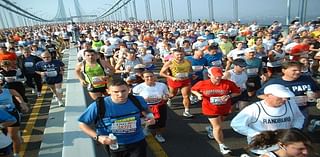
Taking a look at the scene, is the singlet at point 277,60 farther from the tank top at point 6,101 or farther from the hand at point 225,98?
the tank top at point 6,101

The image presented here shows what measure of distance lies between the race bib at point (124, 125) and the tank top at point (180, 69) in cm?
442

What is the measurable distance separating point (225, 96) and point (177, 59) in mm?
2682

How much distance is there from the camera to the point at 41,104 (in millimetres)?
11297

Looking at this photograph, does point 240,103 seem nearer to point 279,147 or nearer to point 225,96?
point 225,96

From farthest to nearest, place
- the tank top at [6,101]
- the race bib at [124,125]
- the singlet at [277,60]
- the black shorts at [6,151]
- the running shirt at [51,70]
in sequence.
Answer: the singlet at [277,60], the running shirt at [51,70], the tank top at [6,101], the black shorts at [6,151], the race bib at [124,125]

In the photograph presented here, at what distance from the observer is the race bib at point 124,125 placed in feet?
15.0

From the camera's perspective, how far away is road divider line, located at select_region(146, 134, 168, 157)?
267 inches

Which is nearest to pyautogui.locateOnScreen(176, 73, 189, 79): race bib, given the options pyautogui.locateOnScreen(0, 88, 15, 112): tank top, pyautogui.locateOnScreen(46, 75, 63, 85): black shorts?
pyautogui.locateOnScreen(46, 75, 63, 85): black shorts

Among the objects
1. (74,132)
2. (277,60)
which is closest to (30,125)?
(74,132)

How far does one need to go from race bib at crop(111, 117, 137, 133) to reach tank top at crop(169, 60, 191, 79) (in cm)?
442

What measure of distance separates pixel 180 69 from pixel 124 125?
4.55 m

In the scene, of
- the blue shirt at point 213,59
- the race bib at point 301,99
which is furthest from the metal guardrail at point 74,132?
the blue shirt at point 213,59

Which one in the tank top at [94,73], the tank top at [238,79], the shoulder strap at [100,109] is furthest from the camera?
the tank top at [94,73]

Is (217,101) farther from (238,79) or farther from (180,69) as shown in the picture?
(180,69)
